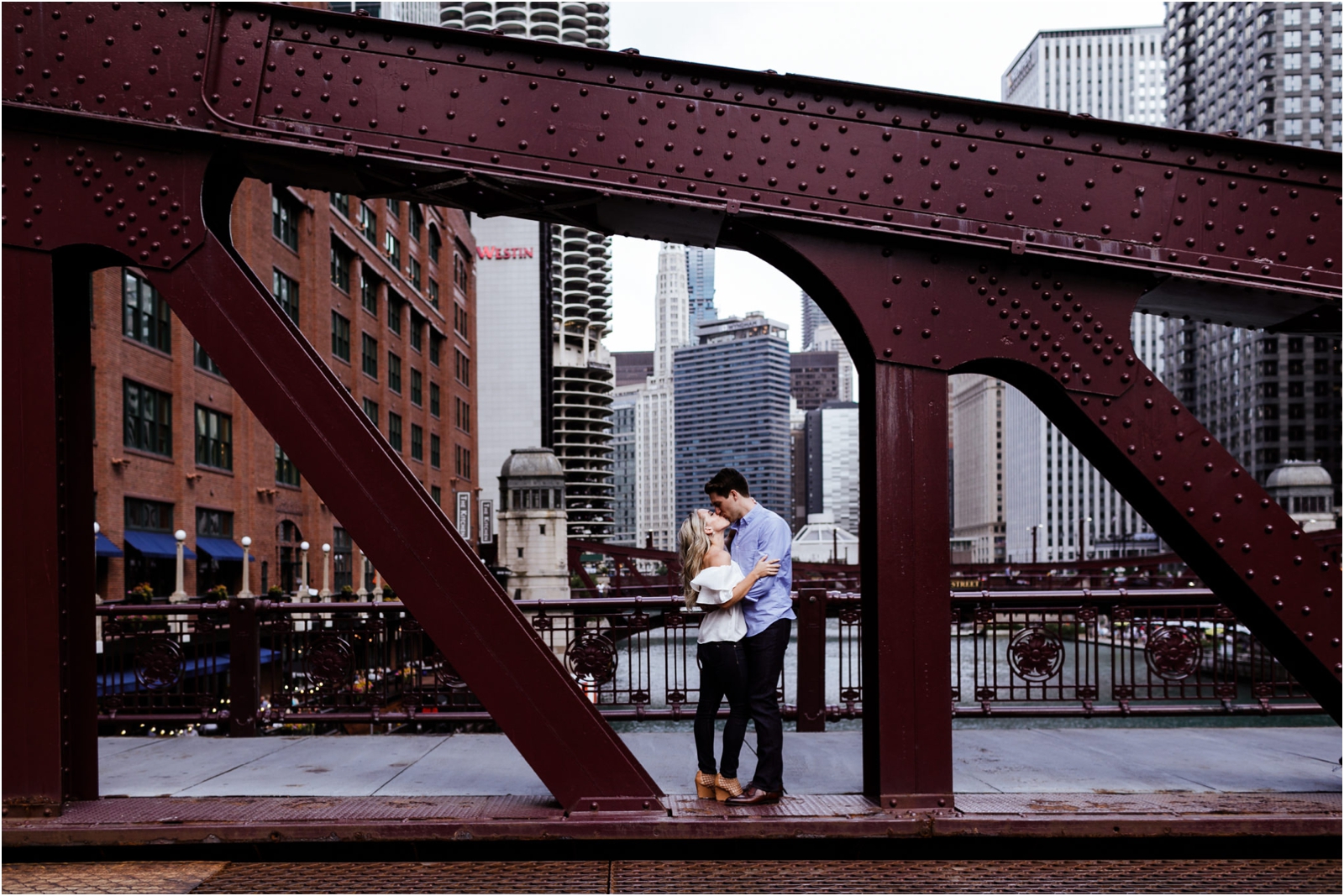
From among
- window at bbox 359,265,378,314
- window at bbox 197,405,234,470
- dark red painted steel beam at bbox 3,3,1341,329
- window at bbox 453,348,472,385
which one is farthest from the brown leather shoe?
window at bbox 453,348,472,385

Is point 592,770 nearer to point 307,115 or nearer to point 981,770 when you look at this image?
point 981,770

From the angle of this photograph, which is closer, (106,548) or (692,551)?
(692,551)

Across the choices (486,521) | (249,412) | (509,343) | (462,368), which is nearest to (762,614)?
(249,412)

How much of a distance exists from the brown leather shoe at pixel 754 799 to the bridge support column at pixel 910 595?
590 millimetres

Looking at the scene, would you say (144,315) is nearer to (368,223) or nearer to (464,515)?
(368,223)

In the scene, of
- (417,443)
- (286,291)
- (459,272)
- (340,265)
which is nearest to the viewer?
(286,291)

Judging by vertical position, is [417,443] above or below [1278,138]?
below

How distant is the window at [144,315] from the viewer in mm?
32656

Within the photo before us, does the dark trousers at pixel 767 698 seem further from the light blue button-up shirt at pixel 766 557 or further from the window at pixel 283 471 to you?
the window at pixel 283 471

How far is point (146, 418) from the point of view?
112 feet

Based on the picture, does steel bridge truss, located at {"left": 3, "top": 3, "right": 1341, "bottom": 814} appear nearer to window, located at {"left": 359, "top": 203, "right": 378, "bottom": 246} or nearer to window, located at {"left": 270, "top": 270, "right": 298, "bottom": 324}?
window, located at {"left": 270, "top": 270, "right": 298, "bottom": 324}

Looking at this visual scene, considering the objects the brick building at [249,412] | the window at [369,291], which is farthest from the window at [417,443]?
the window at [369,291]

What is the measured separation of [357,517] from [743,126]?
9.34ft

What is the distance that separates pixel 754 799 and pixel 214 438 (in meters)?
37.6
